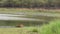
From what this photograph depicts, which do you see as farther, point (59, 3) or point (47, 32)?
point (59, 3)

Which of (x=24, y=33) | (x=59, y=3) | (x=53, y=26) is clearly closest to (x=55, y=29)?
(x=53, y=26)

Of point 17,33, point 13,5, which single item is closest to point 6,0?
point 13,5

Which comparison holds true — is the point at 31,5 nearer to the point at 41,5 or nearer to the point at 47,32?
the point at 41,5

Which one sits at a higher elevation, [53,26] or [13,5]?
Result: [53,26]

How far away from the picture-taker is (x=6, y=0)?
156 feet

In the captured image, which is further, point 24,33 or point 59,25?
point 24,33

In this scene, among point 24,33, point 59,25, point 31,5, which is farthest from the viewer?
point 31,5

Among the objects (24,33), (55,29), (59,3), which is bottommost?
(59,3)

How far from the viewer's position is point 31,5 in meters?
46.1

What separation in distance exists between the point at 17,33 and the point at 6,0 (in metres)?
35.2

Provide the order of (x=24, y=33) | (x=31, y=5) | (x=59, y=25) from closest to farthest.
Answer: (x=59, y=25) < (x=24, y=33) < (x=31, y=5)

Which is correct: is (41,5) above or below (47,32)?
below

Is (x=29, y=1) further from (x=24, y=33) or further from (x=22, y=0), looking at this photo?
(x=24, y=33)

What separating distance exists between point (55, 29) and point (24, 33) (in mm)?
2816
